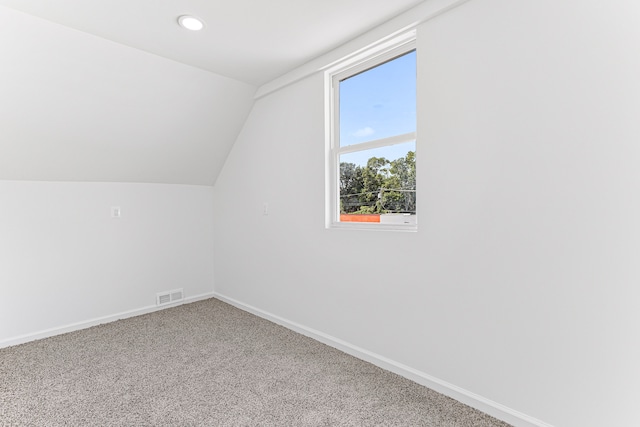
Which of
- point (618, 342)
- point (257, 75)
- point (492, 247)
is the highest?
point (257, 75)

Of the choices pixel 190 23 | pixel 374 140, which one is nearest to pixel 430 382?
pixel 374 140

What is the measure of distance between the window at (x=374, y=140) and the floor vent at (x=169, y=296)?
2198 millimetres

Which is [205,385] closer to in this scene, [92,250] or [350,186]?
[350,186]

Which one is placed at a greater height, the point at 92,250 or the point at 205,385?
the point at 92,250

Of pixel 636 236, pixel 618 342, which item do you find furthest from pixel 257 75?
pixel 618 342

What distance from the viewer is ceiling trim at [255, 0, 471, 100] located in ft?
6.24

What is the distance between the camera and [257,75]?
2994 mm

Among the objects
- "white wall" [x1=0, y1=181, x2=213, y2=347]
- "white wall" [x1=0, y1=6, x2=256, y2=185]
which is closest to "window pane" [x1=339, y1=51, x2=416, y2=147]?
"white wall" [x1=0, y1=6, x2=256, y2=185]

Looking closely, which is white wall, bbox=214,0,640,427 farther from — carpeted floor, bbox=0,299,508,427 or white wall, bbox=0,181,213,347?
white wall, bbox=0,181,213,347

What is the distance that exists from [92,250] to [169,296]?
3.04ft

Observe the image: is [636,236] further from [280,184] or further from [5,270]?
[5,270]

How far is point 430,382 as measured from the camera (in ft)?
6.55

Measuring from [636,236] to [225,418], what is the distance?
2.11 m

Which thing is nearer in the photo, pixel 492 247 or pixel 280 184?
pixel 492 247
